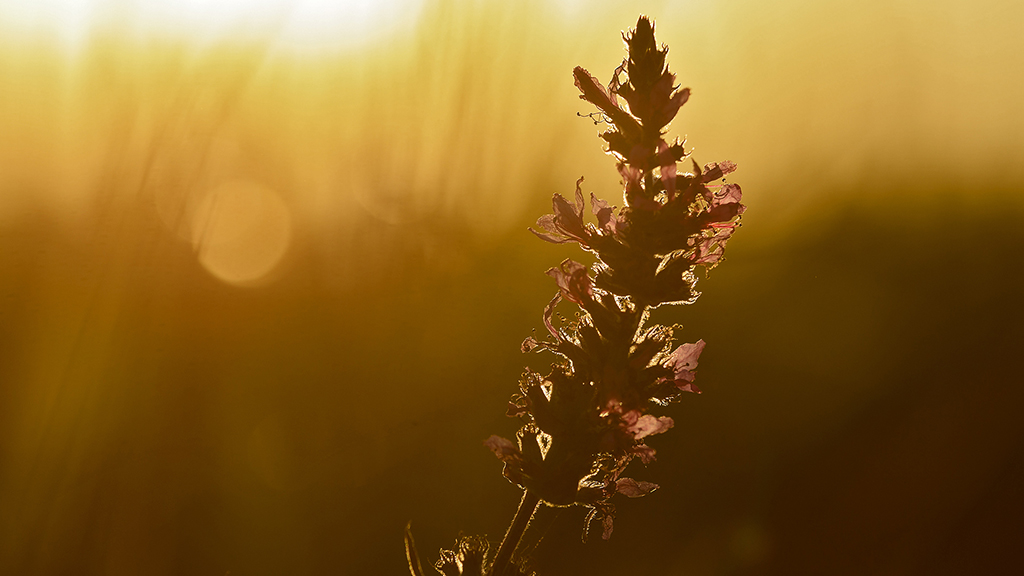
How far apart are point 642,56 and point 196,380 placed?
278 inches

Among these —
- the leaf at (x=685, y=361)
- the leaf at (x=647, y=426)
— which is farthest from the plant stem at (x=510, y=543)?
the leaf at (x=685, y=361)

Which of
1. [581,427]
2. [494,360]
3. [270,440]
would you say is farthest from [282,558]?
[581,427]

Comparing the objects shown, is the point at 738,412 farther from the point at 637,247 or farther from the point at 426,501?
the point at 637,247

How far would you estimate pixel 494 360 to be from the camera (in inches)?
324

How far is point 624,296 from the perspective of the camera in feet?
7.26

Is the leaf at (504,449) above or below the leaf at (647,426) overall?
below

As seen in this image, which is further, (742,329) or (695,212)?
(742,329)

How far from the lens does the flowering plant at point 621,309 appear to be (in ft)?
6.95

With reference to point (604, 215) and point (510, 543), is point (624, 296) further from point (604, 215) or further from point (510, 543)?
point (510, 543)

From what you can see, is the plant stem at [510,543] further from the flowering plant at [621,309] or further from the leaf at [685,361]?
the leaf at [685,361]

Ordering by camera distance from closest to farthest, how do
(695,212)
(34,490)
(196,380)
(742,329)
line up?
(695,212)
(34,490)
(196,380)
(742,329)

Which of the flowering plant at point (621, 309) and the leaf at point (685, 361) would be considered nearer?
the flowering plant at point (621, 309)

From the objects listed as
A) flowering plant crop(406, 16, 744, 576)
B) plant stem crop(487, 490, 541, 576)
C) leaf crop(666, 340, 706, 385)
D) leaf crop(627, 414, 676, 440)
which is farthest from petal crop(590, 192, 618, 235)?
plant stem crop(487, 490, 541, 576)

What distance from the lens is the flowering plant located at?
2.12 meters
